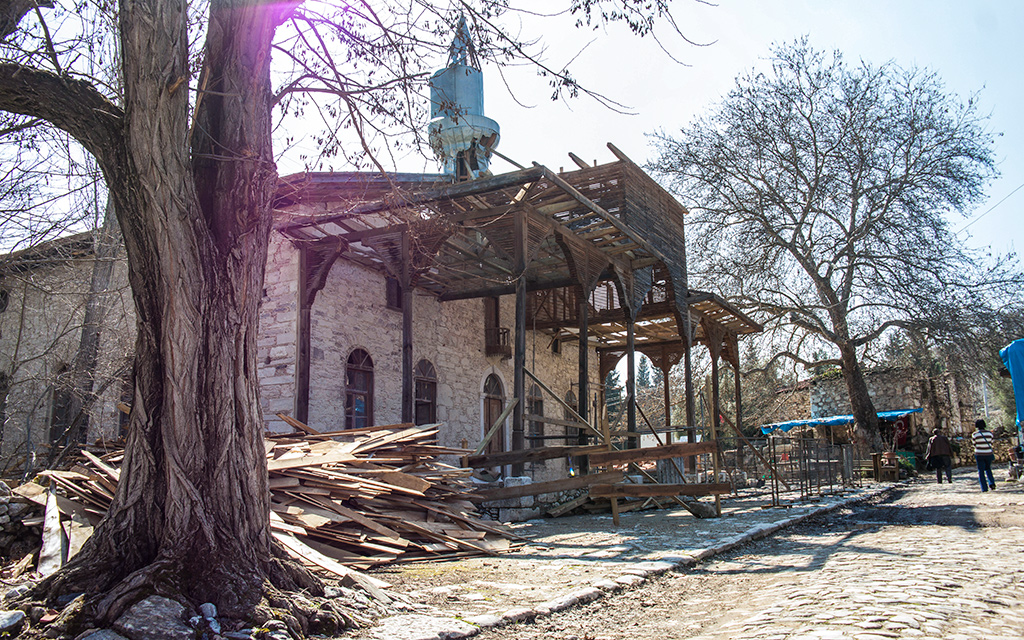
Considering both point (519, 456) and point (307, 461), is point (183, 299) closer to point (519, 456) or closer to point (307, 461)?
point (307, 461)

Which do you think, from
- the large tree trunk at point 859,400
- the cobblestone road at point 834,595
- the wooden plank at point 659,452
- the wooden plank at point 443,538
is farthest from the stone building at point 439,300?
the large tree trunk at point 859,400

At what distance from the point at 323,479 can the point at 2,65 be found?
4.20 metres

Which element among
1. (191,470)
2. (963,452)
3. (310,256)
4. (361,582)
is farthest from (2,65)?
(963,452)

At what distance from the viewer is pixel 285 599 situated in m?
3.88

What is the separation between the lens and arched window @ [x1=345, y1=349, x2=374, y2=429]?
1276 centimetres

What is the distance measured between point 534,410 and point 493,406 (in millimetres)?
2475

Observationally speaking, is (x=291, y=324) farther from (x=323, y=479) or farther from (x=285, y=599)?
(x=285, y=599)

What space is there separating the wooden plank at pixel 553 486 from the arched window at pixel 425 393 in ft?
16.9

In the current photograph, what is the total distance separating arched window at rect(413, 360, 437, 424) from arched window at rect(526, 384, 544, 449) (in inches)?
144

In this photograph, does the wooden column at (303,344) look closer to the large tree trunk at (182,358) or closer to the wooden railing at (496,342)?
the wooden railing at (496,342)

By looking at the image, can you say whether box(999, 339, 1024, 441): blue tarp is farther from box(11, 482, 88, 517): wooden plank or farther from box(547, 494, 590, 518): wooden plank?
box(11, 482, 88, 517): wooden plank

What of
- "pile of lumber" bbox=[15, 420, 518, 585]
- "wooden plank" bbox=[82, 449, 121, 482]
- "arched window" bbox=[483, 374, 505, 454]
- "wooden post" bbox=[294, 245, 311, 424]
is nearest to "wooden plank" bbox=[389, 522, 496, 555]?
"pile of lumber" bbox=[15, 420, 518, 585]

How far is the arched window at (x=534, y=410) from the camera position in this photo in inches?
704

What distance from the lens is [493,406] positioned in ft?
56.1
